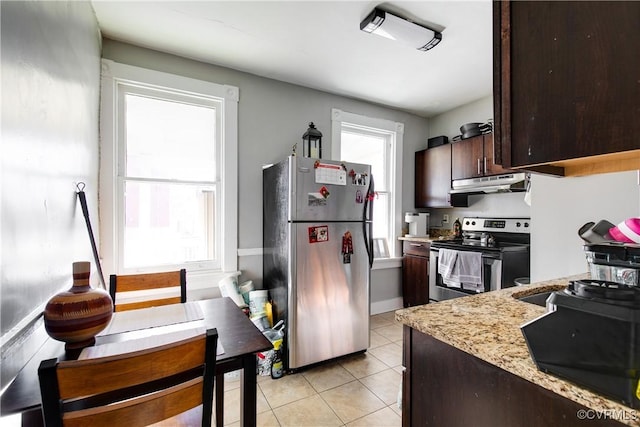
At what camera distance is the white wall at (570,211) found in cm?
151

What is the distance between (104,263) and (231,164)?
1.28 meters

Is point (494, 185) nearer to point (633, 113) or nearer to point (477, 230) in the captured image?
point (477, 230)

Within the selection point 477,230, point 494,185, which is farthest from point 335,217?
point 477,230

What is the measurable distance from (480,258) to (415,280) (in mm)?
916

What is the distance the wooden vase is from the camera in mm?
931

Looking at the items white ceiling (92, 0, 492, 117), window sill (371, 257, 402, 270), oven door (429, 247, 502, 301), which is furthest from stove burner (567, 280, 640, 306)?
window sill (371, 257, 402, 270)

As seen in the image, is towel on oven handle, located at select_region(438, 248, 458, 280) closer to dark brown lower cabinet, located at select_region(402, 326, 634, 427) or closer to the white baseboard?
the white baseboard

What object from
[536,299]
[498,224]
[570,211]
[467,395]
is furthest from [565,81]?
[498,224]

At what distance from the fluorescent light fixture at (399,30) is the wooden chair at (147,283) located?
202 cm

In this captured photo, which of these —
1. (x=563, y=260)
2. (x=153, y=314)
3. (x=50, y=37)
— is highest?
(x=50, y=37)

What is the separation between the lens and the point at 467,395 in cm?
79

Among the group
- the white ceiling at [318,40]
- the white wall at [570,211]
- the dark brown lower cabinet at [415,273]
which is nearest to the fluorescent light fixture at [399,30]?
the white ceiling at [318,40]

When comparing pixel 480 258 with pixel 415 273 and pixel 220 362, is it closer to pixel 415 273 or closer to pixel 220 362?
pixel 415 273

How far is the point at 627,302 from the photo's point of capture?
2.16 ft
